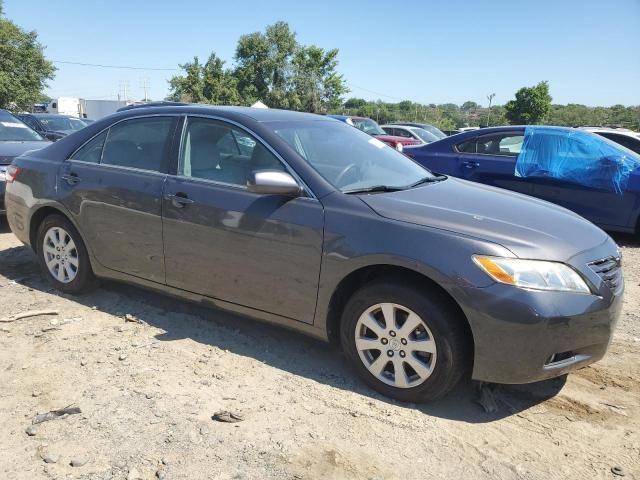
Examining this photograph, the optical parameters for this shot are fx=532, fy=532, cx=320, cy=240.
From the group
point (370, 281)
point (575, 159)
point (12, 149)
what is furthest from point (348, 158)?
point (12, 149)

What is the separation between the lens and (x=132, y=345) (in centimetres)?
369

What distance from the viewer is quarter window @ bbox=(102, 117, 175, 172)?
3898 millimetres

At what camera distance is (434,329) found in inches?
110

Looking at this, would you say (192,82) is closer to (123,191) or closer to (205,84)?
Result: (205,84)

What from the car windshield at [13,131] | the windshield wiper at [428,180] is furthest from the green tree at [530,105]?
the windshield wiper at [428,180]

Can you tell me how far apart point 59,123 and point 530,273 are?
1470 cm

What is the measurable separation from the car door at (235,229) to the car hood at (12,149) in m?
4.32

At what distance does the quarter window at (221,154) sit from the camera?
137 inches

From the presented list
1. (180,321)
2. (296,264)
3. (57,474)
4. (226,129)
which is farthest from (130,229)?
(57,474)

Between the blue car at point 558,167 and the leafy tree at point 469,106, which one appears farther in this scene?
the leafy tree at point 469,106

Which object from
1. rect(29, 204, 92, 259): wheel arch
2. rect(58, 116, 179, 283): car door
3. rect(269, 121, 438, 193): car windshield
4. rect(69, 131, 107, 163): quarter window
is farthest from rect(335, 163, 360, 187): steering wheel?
rect(29, 204, 92, 259): wheel arch

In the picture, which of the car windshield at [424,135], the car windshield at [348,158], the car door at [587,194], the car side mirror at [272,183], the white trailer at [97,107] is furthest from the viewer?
the white trailer at [97,107]

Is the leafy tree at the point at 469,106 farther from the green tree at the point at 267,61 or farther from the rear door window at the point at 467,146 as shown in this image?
the rear door window at the point at 467,146

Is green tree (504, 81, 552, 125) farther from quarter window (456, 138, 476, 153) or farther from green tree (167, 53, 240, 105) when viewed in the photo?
quarter window (456, 138, 476, 153)
